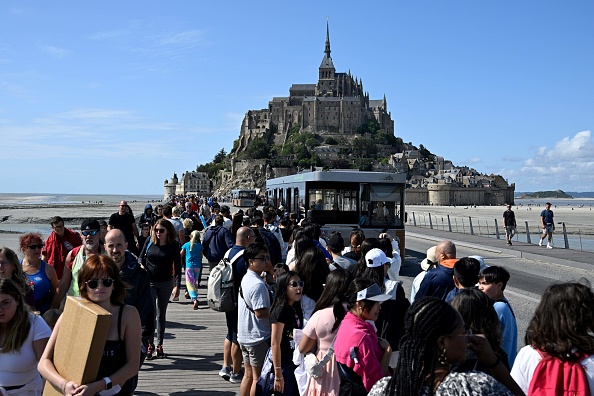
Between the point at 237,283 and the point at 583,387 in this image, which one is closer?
the point at 583,387

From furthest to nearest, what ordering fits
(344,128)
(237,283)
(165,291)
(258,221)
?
1. (344,128)
2. (258,221)
3. (165,291)
4. (237,283)

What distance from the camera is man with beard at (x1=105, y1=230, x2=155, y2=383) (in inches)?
213

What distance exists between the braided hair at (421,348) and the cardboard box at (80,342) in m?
1.60

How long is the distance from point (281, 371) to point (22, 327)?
1.93 metres

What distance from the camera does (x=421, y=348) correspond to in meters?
2.61

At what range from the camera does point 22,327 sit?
405 cm

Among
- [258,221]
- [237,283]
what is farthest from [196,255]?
[237,283]

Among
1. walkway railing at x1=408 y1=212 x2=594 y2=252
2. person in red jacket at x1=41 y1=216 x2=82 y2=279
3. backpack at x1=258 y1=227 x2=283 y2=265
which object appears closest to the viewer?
person in red jacket at x1=41 y1=216 x2=82 y2=279

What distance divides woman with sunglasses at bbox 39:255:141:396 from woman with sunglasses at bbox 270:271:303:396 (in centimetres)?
135

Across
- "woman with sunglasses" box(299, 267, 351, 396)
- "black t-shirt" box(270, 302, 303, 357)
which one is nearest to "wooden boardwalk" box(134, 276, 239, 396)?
"black t-shirt" box(270, 302, 303, 357)

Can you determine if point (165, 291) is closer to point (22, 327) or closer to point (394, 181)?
point (22, 327)

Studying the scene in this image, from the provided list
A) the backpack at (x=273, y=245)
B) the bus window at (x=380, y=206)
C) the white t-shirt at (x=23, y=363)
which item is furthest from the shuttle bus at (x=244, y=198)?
the white t-shirt at (x=23, y=363)

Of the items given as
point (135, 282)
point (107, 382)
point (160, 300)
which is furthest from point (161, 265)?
point (107, 382)

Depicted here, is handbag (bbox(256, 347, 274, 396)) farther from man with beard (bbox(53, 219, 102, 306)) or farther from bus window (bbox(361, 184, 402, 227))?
bus window (bbox(361, 184, 402, 227))
